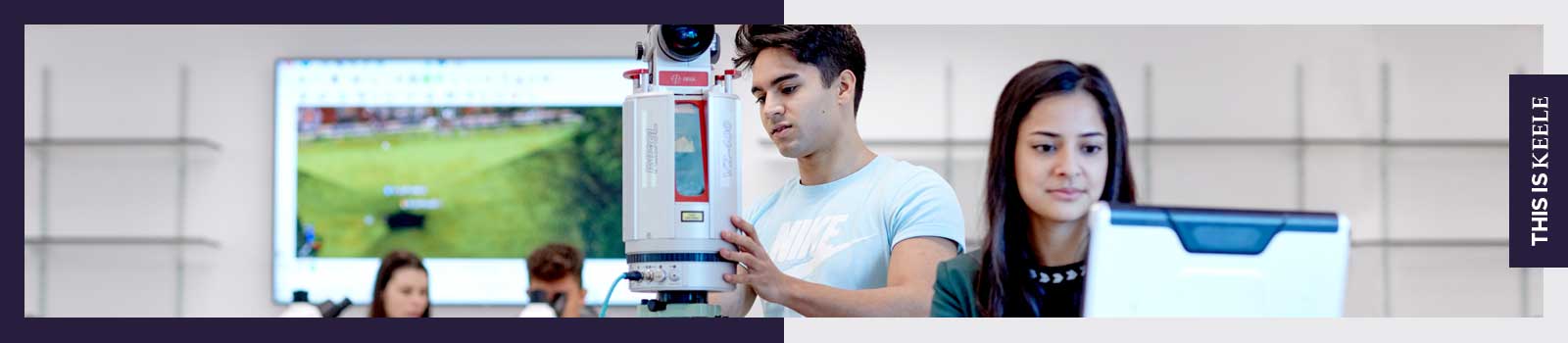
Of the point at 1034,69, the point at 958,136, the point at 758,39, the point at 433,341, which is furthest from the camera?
the point at 958,136

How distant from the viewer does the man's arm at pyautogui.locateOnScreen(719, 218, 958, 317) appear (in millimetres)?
2518

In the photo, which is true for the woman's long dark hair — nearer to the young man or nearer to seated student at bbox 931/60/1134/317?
seated student at bbox 931/60/1134/317

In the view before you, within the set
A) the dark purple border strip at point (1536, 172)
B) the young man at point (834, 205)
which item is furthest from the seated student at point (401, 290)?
the dark purple border strip at point (1536, 172)

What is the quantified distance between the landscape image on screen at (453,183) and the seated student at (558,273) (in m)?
0.37

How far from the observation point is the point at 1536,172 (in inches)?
164

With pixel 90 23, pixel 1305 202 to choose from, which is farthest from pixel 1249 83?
pixel 90 23

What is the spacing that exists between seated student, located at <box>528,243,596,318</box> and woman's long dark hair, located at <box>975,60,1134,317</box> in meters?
1.83

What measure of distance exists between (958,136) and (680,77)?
2060 mm

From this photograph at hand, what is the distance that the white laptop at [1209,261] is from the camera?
5.52 ft

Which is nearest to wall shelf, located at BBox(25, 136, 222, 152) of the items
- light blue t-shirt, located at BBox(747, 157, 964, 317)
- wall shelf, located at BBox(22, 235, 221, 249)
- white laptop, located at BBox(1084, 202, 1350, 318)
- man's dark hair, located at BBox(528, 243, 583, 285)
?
wall shelf, located at BBox(22, 235, 221, 249)

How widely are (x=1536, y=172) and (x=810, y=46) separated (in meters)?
2.29

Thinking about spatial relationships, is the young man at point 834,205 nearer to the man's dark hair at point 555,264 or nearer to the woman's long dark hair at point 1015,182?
the woman's long dark hair at point 1015,182

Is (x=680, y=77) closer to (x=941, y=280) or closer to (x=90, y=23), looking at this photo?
(x=941, y=280)

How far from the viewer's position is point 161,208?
15.2 feet
